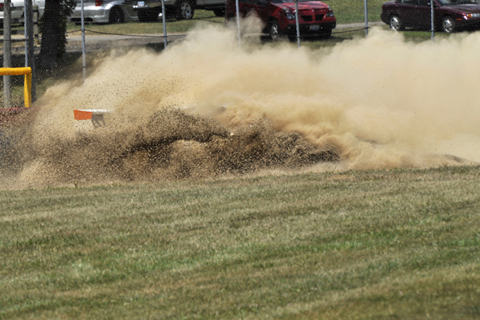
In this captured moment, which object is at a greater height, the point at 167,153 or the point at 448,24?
the point at 448,24

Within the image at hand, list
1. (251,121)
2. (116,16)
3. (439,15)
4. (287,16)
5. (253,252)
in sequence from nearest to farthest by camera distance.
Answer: (253,252)
(251,121)
(287,16)
(439,15)
(116,16)

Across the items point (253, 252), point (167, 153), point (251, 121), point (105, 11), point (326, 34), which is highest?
point (105, 11)

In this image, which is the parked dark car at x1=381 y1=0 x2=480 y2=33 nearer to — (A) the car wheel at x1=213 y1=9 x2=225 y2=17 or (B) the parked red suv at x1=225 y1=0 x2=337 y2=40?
(B) the parked red suv at x1=225 y1=0 x2=337 y2=40

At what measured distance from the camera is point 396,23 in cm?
1944

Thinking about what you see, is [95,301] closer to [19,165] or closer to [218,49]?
[19,165]

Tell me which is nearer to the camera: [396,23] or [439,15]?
[439,15]

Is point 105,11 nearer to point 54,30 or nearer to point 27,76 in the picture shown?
point 54,30

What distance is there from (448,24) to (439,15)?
39 centimetres

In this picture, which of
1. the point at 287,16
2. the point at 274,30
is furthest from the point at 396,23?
the point at 274,30


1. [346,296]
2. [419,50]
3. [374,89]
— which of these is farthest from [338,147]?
[346,296]

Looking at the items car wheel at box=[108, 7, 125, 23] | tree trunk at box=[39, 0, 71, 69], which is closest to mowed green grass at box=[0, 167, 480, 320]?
tree trunk at box=[39, 0, 71, 69]

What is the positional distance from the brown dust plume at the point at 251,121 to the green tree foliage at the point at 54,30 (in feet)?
18.7

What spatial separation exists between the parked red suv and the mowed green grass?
9910mm

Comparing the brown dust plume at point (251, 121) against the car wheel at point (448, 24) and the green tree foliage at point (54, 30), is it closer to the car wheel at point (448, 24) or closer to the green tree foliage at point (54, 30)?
the car wheel at point (448, 24)
